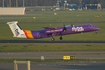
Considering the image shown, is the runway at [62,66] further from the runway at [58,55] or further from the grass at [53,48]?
the grass at [53,48]

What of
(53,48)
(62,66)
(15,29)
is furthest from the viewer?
(15,29)

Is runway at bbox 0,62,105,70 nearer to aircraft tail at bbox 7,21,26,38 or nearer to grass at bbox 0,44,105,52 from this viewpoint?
grass at bbox 0,44,105,52

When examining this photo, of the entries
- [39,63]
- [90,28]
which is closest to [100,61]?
[39,63]

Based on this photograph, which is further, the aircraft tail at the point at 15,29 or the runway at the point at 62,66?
the aircraft tail at the point at 15,29

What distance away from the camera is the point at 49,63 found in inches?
1178

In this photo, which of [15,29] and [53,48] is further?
[15,29]

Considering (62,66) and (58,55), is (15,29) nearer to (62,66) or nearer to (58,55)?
(58,55)

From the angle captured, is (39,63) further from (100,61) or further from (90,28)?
(90,28)

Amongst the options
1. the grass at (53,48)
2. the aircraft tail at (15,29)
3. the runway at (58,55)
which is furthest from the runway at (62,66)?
the aircraft tail at (15,29)

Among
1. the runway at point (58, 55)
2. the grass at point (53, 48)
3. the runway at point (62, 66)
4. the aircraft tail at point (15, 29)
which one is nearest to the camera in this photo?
the runway at point (62, 66)

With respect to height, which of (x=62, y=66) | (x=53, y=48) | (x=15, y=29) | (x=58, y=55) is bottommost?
(x=53, y=48)

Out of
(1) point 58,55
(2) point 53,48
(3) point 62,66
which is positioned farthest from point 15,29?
(3) point 62,66

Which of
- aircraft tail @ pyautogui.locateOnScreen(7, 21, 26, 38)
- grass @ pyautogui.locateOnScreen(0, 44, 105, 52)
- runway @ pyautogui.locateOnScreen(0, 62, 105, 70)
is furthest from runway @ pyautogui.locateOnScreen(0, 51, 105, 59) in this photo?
aircraft tail @ pyautogui.locateOnScreen(7, 21, 26, 38)

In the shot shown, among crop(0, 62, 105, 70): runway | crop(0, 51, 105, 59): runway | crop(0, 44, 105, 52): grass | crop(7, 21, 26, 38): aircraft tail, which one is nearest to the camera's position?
crop(0, 62, 105, 70): runway
